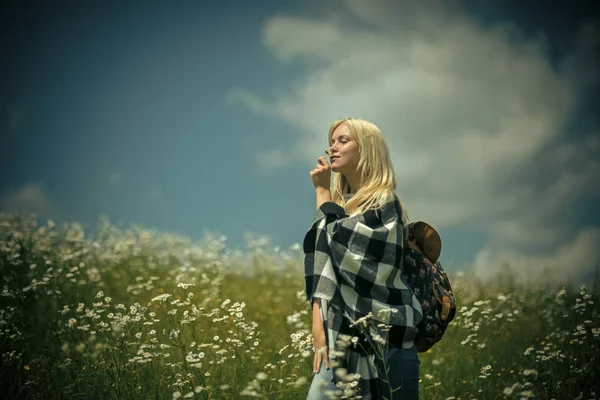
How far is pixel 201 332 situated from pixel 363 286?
345cm

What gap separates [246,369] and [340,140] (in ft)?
7.44

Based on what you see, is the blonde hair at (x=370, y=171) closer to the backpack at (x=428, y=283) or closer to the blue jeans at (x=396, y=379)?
the backpack at (x=428, y=283)

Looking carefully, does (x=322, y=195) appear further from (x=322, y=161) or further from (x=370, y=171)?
(x=370, y=171)

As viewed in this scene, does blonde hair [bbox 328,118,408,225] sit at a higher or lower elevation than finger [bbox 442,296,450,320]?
higher

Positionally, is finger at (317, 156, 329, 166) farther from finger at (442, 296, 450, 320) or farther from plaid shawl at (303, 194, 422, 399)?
finger at (442, 296, 450, 320)

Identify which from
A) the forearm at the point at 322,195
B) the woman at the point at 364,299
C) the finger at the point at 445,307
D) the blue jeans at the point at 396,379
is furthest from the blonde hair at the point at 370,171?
the blue jeans at the point at 396,379

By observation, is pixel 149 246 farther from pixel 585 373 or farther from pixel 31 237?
pixel 585 373

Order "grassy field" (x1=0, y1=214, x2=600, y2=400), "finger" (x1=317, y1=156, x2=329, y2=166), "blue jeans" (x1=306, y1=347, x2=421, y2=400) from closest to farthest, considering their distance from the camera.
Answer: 1. "blue jeans" (x1=306, y1=347, x2=421, y2=400)
2. "finger" (x1=317, y1=156, x2=329, y2=166)
3. "grassy field" (x1=0, y1=214, x2=600, y2=400)

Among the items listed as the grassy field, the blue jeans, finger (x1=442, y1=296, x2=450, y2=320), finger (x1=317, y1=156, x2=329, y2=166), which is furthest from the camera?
the grassy field

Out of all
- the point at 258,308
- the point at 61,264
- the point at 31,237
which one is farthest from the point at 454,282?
the point at 31,237

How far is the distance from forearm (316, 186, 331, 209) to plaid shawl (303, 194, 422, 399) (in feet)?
0.51

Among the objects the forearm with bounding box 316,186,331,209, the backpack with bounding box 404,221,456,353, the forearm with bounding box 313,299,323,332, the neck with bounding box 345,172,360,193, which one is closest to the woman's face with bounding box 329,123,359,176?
the neck with bounding box 345,172,360,193

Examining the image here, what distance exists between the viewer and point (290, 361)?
543 centimetres

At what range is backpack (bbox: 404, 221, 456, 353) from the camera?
9.91 ft
